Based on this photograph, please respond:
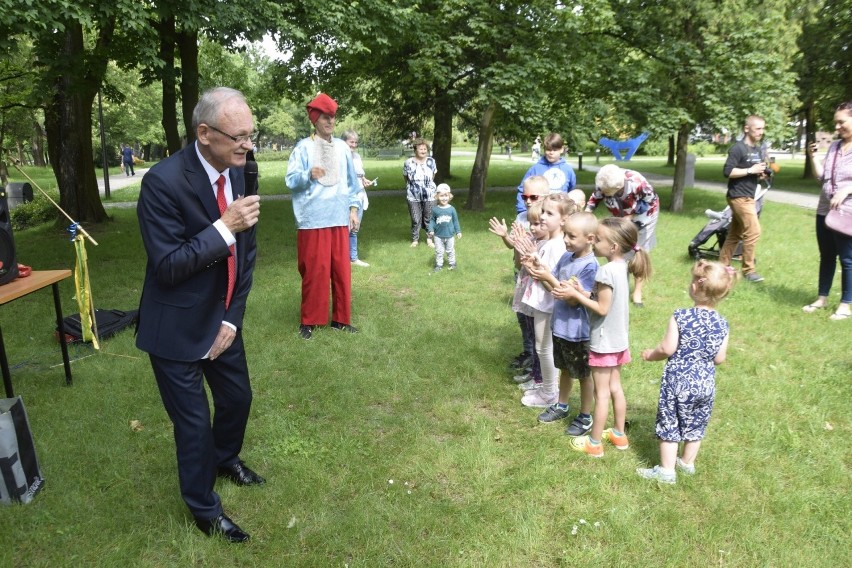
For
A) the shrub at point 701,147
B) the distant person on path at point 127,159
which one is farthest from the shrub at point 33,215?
the distant person on path at point 127,159

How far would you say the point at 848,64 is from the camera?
1959cm

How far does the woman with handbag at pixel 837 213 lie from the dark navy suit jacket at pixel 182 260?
19.7 ft

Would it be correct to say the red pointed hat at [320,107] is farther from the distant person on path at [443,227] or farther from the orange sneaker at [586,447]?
the orange sneaker at [586,447]

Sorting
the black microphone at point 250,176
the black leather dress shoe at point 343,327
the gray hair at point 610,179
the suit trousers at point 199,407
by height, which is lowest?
the black leather dress shoe at point 343,327

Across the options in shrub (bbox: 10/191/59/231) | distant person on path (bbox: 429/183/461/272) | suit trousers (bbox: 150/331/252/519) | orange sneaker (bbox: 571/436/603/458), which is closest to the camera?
suit trousers (bbox: 150/331/252/519)

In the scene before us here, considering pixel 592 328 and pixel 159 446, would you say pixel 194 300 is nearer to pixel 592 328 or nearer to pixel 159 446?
pixel 159 446

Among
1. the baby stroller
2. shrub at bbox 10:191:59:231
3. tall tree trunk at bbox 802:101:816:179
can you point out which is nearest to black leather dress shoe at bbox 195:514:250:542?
the baby stroller

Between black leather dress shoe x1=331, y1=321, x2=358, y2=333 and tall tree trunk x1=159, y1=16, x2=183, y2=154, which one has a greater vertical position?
tall tree trunk x1=159, y1=16, x2=183, y2=154

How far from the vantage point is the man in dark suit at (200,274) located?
2641mm

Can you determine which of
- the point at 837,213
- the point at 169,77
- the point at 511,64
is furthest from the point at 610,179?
the point at 169,77

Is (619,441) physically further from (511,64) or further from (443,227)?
(511,64)

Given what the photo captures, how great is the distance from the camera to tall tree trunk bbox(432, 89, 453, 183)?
19225 millimetres

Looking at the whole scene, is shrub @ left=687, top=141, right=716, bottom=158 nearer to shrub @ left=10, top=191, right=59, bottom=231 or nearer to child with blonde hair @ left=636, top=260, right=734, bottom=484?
child with blonde hair @ left=636, top=260, right=734, bottom=484

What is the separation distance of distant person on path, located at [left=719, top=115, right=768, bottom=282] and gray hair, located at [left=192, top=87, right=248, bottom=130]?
22.5 feet
